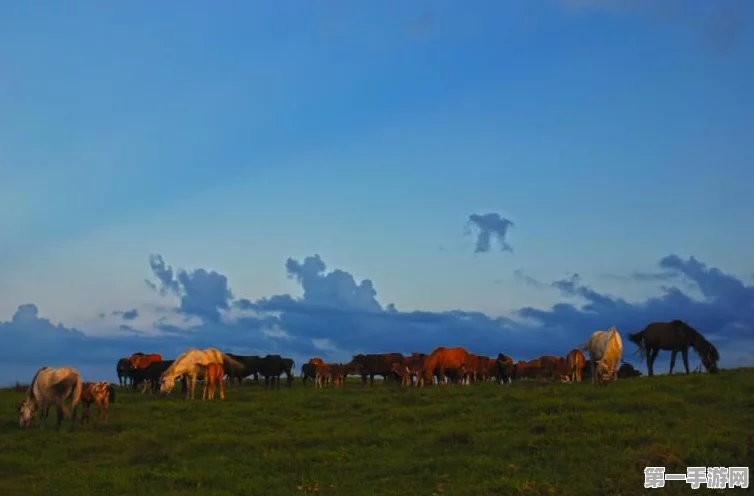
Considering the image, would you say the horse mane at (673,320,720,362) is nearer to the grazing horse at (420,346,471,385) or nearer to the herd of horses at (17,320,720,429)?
the herd of horses at (17,320,720,429)

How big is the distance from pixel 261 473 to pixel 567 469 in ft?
24.5

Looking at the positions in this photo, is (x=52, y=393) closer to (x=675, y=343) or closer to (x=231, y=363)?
(x=231, y=363)

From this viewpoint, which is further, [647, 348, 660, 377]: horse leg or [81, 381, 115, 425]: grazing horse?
[647, 348, 660, 377]: horse leg

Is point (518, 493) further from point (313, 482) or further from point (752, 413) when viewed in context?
point (752, 413)

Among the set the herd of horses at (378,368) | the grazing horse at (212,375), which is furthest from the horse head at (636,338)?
the grazing horse at (212,375)

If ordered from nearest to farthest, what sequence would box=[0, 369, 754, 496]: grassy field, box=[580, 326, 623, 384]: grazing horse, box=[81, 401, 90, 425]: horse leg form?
1. box=[0, 369, 754, 496]: grassy field
2. box=[81, 401, 90, 425]: horse leg
3. box=[580, 326, 623, 384]: grazing horse

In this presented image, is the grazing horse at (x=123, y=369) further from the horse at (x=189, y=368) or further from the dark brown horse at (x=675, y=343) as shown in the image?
the dark brown horse at (x=675, y=343)

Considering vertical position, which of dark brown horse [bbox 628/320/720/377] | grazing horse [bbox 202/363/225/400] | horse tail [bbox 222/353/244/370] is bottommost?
grazing horse [bbox 202/363/225/400]

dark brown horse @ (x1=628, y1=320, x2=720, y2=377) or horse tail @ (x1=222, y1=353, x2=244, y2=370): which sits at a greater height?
dark brown horse @ (x1=628, y1=320, x2=720, y2=377)

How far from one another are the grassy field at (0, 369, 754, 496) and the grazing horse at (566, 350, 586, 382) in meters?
7.93

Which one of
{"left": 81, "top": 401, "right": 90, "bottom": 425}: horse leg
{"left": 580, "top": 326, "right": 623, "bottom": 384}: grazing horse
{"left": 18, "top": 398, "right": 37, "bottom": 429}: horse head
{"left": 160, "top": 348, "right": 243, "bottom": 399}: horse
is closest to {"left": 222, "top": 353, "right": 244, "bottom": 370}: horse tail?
{"left": 160, "top": 348, "right": 243, "bottom": 399}: horse

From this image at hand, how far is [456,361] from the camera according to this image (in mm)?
41562

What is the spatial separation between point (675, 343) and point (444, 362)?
11.7 meters

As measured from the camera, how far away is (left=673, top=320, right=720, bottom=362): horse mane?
1469 inches
